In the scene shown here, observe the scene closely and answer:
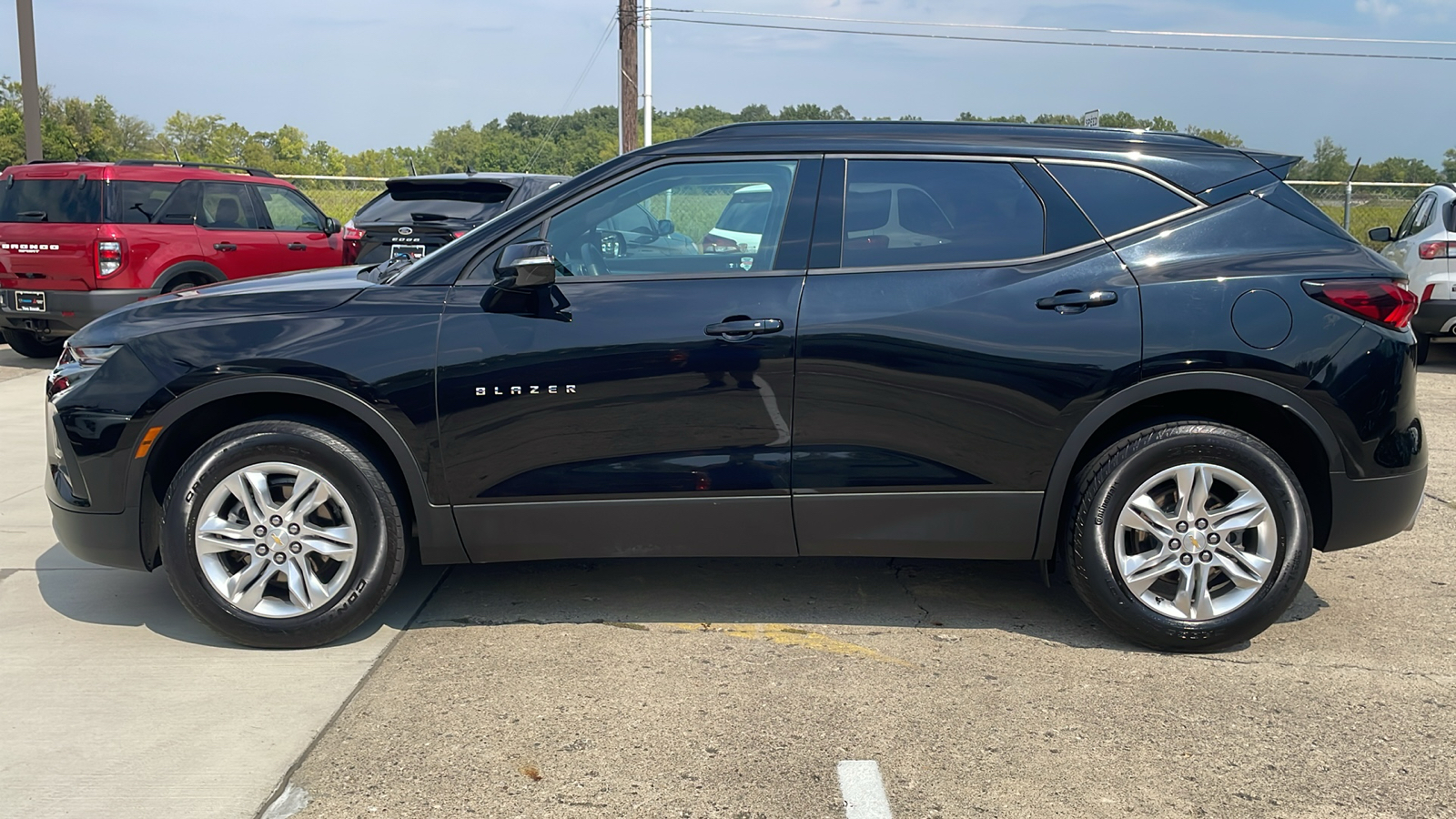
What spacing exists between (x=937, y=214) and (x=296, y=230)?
980cm

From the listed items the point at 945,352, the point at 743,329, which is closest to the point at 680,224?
the point at 743,329

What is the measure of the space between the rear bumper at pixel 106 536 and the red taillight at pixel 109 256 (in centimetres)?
704

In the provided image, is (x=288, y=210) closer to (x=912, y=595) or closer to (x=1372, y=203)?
(x=912, y=595)

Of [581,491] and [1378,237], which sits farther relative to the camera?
[1378,237]

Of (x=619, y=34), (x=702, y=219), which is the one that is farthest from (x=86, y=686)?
(x=619, y=34)

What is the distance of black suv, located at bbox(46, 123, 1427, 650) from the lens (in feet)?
12.7

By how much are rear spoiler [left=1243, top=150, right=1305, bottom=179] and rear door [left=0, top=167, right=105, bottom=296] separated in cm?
962

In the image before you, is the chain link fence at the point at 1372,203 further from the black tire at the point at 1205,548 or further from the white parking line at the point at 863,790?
the white parking line at the point at 863,790

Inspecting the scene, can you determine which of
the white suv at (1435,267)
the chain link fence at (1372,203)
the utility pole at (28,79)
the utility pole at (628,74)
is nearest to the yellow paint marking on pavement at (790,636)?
the white suv at (1435,267)

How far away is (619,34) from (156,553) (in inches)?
836

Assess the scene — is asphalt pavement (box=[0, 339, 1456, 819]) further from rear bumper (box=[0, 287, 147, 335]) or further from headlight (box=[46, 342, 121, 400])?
rear bumper (box=[0, 287, 147, 335])

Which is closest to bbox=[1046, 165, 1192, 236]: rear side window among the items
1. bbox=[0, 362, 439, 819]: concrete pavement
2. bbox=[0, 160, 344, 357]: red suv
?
bbox=[0, 362, 439, 819]: concrete pavement

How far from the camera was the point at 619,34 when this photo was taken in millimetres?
23656

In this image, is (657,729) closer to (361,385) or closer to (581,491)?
(581,491)
